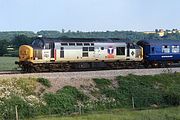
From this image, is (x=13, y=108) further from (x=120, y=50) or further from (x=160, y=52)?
(x=160, y=52)

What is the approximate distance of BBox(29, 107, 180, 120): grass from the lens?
30094 millimetres

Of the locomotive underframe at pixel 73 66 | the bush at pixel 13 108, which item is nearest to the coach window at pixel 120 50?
the locomotive underframe at pixel 73 66

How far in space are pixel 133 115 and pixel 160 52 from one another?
24246 mm

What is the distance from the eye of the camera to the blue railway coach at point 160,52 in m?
53.6

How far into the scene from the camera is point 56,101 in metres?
33.3

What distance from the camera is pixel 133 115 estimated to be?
3145cm

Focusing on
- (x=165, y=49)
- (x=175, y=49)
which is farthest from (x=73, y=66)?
(x=175, y=49)

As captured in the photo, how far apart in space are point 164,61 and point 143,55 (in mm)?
3014

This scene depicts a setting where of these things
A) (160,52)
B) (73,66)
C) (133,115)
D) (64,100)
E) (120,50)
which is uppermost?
(120,50)

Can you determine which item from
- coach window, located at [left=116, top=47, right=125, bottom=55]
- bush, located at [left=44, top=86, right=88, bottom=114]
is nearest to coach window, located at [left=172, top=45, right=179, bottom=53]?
coach window, located at [left=116, top=47, right=125, bottom=55]

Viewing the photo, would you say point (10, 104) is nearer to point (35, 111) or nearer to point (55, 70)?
point (35, 111)

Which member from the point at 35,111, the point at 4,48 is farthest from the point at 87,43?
the point at 4,48

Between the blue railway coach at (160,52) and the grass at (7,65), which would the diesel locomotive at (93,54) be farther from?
the grass at (7,65)

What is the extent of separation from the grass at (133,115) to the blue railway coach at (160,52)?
64.1 ft
